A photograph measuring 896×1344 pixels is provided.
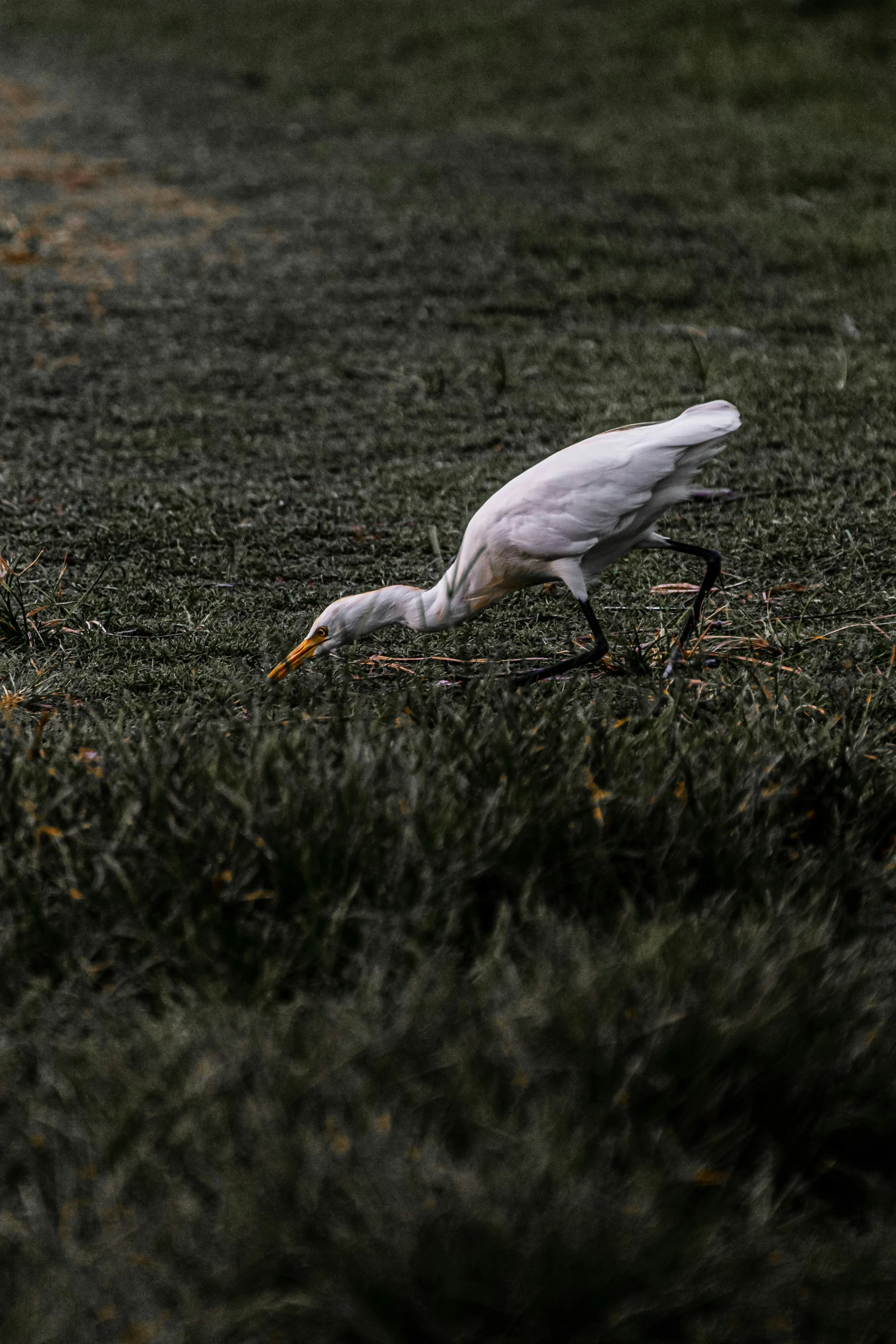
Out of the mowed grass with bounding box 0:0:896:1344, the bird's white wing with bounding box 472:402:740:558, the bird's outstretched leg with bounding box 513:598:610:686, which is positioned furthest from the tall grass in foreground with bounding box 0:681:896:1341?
the bird's white wing with bounding box 472:402:740:558

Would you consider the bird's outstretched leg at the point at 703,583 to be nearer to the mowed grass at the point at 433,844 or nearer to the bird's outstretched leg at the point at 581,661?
the mowed grass at the point at 433,844

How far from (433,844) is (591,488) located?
4.00 ft

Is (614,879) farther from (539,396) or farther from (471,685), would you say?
(539,396)

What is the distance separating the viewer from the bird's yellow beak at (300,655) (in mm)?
3105

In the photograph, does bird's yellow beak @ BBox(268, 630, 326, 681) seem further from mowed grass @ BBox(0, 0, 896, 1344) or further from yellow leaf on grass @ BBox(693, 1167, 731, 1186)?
yellow leaf on grass @ BBox(693, 1167, 731, 1186)

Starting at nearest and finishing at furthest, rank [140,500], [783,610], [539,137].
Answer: [783,610], [140,500], [539,137]

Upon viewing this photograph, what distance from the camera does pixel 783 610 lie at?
12.0 ft

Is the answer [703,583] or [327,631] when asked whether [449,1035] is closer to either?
[327,631]

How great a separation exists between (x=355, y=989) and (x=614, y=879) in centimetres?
54

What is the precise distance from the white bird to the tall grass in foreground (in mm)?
551

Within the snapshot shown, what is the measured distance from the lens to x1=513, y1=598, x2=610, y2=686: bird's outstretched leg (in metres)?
3.10

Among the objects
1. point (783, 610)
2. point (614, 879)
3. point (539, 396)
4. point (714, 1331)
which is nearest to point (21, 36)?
point (539, 396)

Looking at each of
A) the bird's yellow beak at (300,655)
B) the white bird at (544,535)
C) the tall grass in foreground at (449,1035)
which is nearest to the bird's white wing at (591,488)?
the white bird at (544,535)

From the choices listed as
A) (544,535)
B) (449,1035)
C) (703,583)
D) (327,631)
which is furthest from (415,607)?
(449,1035)
